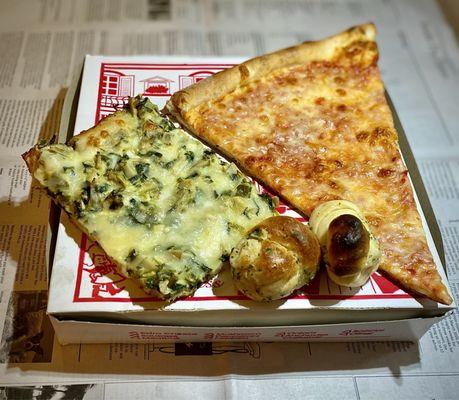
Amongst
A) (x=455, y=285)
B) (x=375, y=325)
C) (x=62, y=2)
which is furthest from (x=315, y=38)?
(x=375, y=325)

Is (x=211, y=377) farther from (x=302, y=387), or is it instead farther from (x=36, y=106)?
(x=36, y=106)

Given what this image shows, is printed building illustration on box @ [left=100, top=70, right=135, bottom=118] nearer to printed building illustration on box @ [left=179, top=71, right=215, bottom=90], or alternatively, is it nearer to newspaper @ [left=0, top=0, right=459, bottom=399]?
printed building illustration on box @ [left=179, top=71, right=215, bottom=90]

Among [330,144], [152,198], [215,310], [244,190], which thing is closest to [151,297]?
[215,310]

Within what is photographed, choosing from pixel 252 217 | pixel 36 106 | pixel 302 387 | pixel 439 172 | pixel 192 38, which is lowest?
pixel 302 387

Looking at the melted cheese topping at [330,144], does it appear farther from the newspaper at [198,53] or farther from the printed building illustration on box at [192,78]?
the newspaper at [198,53]

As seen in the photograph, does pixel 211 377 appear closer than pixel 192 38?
Yes

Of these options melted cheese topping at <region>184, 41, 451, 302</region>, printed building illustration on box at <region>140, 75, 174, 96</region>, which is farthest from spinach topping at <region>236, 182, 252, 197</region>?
printed building illustration on box at <region>140, 75, 174, 96</region>
